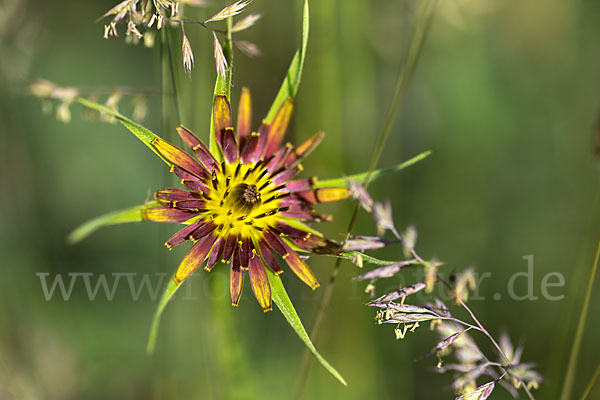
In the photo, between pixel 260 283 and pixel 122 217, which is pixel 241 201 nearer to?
pixel 260 283

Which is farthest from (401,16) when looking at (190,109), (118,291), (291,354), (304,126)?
(118,291)

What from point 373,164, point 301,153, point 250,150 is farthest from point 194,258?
point 373,164

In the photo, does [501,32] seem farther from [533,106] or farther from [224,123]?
[224,123]

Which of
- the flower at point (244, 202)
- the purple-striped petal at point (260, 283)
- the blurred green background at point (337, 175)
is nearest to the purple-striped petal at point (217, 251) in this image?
the flower at point (244, 202)

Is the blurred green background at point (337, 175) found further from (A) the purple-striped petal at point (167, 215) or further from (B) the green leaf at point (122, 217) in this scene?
(B) the green leaf at point (122, 217)

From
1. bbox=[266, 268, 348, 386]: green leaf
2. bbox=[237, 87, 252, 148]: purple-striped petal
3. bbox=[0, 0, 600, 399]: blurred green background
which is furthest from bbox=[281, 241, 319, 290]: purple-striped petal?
bbox=[0, 0, 600, 399]: blurred green background

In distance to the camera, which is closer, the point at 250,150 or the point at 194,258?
the point at 194,258
